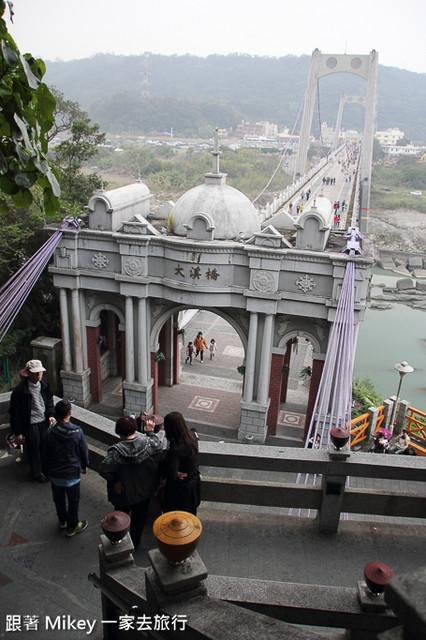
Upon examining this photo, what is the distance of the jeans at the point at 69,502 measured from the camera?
5.18 m

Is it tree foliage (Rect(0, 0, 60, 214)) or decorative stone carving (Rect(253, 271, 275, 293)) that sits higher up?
tree foliage (Rect(0, 0, 60, 214))

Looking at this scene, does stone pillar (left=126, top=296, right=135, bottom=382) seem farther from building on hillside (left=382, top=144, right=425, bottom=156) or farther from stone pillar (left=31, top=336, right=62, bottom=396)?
building on hillside (left=382, top=144, right=425, bottom=156)

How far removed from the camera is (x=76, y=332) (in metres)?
15.8

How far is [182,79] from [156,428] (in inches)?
7681

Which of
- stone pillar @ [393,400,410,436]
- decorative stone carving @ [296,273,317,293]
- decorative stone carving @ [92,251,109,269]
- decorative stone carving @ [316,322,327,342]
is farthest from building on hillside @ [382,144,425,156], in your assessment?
decorative stone carving @ [92,251,109,269]

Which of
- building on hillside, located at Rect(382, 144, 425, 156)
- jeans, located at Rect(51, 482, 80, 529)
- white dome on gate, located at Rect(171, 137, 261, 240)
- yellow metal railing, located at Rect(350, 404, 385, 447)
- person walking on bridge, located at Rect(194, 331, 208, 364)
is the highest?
building on hillside, located at Rect(382, 144, 425, 156)

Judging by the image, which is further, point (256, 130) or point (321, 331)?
point (256, 130)

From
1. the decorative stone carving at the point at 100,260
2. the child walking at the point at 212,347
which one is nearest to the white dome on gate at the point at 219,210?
the decorative stone carving at the point at 100,260

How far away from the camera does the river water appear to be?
2503 centimetres

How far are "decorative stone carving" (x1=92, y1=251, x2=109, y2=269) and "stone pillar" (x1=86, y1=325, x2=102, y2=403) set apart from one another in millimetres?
2179

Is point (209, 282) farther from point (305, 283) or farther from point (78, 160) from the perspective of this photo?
point (78, 160)

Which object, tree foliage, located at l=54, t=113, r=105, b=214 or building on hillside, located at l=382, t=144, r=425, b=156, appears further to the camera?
building on hillside, located at l=382, t=144, r=425, b=156

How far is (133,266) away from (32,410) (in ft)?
29.3

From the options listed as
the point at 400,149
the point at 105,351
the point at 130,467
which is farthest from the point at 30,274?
the point at 400,149
